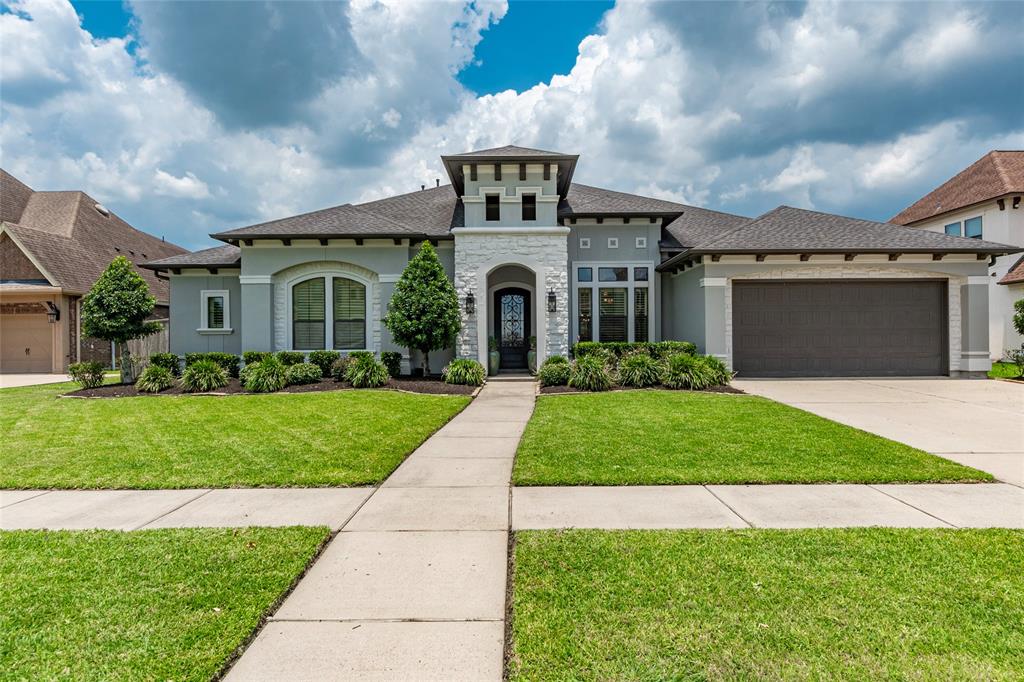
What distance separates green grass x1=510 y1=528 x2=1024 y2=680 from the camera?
7.53 ft

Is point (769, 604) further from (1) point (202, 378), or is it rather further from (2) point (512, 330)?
(2) point (512, 330)

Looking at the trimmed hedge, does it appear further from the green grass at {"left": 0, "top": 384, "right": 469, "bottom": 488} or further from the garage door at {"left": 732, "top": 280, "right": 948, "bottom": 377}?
the garage door at {"left": 732, "top": 280, "right": 948, "bottom": 377}

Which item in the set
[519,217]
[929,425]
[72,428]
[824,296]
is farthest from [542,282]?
[72,428]

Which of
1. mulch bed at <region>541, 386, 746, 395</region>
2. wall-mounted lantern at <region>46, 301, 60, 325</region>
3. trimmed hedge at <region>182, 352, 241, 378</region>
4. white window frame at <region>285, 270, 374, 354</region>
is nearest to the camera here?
mulch bed at <region>541, 386, 746, 395</region>

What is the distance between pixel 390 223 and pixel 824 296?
12.6 meters

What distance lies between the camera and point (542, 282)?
14.4 meters

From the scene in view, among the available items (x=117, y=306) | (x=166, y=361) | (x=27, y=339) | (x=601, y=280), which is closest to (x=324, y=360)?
(x=166, y=361)

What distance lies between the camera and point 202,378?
A: 40.3 ft

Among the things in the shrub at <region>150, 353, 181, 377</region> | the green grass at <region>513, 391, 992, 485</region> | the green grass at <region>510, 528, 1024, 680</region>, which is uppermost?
the shrub at <region>150, 353, 181, 377</region>

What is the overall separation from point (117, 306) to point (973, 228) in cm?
3069

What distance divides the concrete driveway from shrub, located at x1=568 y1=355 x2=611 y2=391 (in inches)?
132

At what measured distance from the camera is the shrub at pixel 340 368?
13227mm

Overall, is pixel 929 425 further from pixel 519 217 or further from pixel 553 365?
pixel 519 217

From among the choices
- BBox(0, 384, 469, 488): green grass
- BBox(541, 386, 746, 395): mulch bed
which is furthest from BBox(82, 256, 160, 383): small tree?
BBox(541, 386, 746, 395): mulch bed
